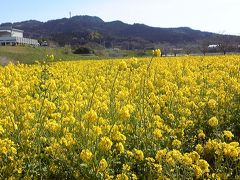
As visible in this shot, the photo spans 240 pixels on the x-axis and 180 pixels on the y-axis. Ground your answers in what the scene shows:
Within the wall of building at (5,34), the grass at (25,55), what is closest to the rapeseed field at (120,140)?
the grass at (25,55)

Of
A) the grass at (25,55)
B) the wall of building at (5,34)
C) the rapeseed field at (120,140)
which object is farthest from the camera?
the wall of building at (5,34)

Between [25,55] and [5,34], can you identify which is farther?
[5,34]

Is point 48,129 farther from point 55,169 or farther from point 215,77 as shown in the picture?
point 215,77

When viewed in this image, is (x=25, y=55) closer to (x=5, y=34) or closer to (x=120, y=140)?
(x=120, y=140)

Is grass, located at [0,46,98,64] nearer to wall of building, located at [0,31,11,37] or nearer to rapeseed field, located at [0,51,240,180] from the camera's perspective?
rapeseed field, located at [0,51,240,180]

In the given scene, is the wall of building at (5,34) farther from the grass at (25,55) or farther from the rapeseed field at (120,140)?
the rapeseed field at (120,140)

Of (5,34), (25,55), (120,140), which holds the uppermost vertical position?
(5,34)

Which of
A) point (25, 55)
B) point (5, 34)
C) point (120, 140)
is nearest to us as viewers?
point (120, 140)

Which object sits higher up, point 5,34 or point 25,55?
point 5,34

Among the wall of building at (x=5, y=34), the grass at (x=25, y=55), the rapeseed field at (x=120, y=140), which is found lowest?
the grass at (x=25, y=55)

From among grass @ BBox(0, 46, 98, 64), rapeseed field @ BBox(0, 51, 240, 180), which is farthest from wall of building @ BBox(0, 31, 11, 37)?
rapeseed field @ BBox(0, 51, 240, 180)

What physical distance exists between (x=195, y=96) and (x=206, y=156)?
106 inches

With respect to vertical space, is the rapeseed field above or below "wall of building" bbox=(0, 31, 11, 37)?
below

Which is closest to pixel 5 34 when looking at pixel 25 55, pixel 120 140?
pixel 25 55
